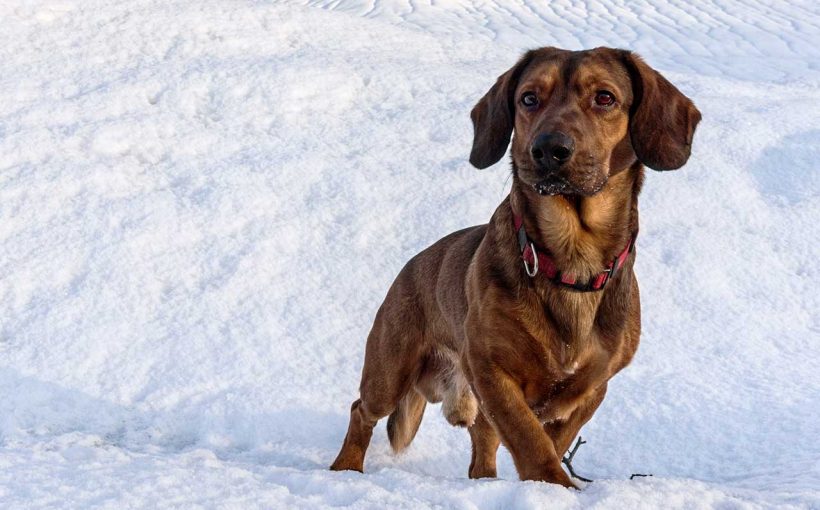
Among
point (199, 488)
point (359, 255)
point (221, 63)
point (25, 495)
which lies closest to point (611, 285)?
point (199, 488)

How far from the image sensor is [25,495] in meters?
2.42

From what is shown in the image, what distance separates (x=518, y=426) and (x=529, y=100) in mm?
1198

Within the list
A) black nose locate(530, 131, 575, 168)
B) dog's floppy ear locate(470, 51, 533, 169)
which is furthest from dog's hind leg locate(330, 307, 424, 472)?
black nose locate(530, 131, 575, 168)

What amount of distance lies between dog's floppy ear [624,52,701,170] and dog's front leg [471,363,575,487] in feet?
3.16

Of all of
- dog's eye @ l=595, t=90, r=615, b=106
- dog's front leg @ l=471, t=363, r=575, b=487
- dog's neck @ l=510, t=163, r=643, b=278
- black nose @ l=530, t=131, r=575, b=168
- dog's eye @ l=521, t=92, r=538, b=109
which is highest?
dog's eye @ l=595, t=90, r=615, b=106

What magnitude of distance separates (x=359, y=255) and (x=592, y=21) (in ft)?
25.8

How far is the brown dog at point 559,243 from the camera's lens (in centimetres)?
279

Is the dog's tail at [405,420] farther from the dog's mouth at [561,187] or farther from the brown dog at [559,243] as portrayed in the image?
the dog's mouth at [561,187]

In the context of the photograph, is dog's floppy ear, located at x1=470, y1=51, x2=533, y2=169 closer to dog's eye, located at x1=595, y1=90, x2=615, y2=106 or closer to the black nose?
dog's eye, located at x1=595, y1=90, x2=615, y2=106

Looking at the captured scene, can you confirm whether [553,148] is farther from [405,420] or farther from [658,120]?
[405,420]

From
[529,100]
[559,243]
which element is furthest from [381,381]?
[529,100]

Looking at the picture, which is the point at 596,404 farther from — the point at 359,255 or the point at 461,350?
the point at 359,255

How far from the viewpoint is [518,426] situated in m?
2.80

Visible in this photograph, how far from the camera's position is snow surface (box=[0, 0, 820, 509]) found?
3.38 meters
